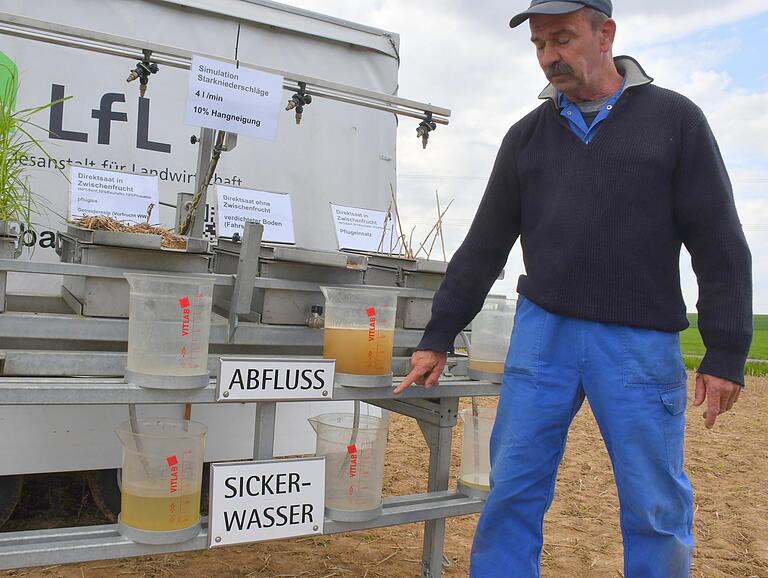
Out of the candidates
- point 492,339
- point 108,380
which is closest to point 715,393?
point 492,339

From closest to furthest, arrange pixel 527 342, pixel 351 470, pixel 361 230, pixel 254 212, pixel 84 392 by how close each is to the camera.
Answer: pixel 84 392
pixel 527 342
pixel 351 470
pixel 254 212
pixel 361 230

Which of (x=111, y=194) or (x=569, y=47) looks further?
(x=111, y=194)

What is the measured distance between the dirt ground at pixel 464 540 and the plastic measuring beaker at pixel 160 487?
4.17 feet

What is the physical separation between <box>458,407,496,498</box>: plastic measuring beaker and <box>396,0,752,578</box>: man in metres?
0.47

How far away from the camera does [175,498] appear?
6.90 feet

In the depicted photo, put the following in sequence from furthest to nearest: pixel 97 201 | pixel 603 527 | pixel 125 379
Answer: pixel 603 527 → pixel 97 201 → pixel 125 379

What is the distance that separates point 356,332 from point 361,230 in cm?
125

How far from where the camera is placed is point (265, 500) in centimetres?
215

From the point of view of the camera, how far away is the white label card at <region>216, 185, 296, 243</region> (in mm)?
3064

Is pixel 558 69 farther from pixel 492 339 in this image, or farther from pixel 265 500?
pixel 265 500

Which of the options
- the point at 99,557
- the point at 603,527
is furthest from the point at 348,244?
the point at 603,527

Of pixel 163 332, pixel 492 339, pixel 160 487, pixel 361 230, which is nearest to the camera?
pixel 163 332

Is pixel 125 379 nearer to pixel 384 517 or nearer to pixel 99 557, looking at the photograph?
pixel 99 557

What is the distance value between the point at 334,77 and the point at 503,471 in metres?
2.39
